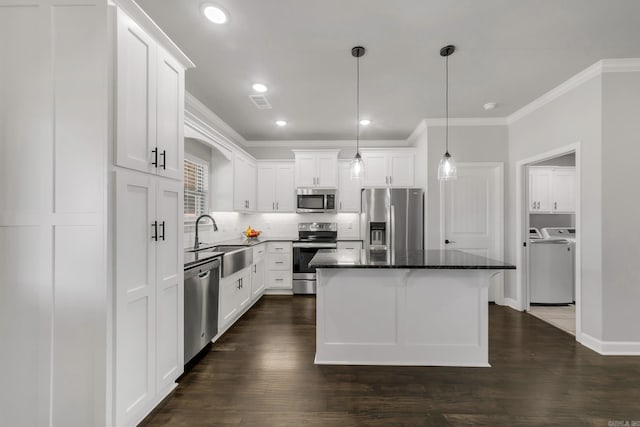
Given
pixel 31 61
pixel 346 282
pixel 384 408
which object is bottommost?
pixel 384 408

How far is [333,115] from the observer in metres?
4.09

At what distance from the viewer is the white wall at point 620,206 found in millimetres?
2686

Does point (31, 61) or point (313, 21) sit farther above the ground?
point (313, 21)

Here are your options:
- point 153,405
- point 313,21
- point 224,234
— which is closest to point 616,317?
point 313,21

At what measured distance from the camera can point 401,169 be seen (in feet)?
16.2

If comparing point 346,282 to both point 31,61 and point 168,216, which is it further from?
point 31,61

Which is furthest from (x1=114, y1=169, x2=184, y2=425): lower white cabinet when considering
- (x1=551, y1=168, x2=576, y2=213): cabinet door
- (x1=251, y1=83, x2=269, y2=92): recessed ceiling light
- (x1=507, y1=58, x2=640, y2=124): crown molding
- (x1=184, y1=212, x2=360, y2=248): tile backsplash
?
(x1=551, y1=168, x2=576, y2=213): cabinet door

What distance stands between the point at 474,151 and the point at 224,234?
4056 mm

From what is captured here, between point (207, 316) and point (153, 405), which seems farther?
point (207, 316)

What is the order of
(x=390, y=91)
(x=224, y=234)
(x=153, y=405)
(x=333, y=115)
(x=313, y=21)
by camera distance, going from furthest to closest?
(x=224, y=234), (x=333, y=115), (x=390, y=91), (x=313, y=21), (x=153, y=405)

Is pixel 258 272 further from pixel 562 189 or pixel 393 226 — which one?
pixel 562 189

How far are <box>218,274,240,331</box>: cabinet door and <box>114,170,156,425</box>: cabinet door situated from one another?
122 cm

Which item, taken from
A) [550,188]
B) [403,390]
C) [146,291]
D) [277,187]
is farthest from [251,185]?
[550,188]

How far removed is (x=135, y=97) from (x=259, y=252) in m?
3.21
